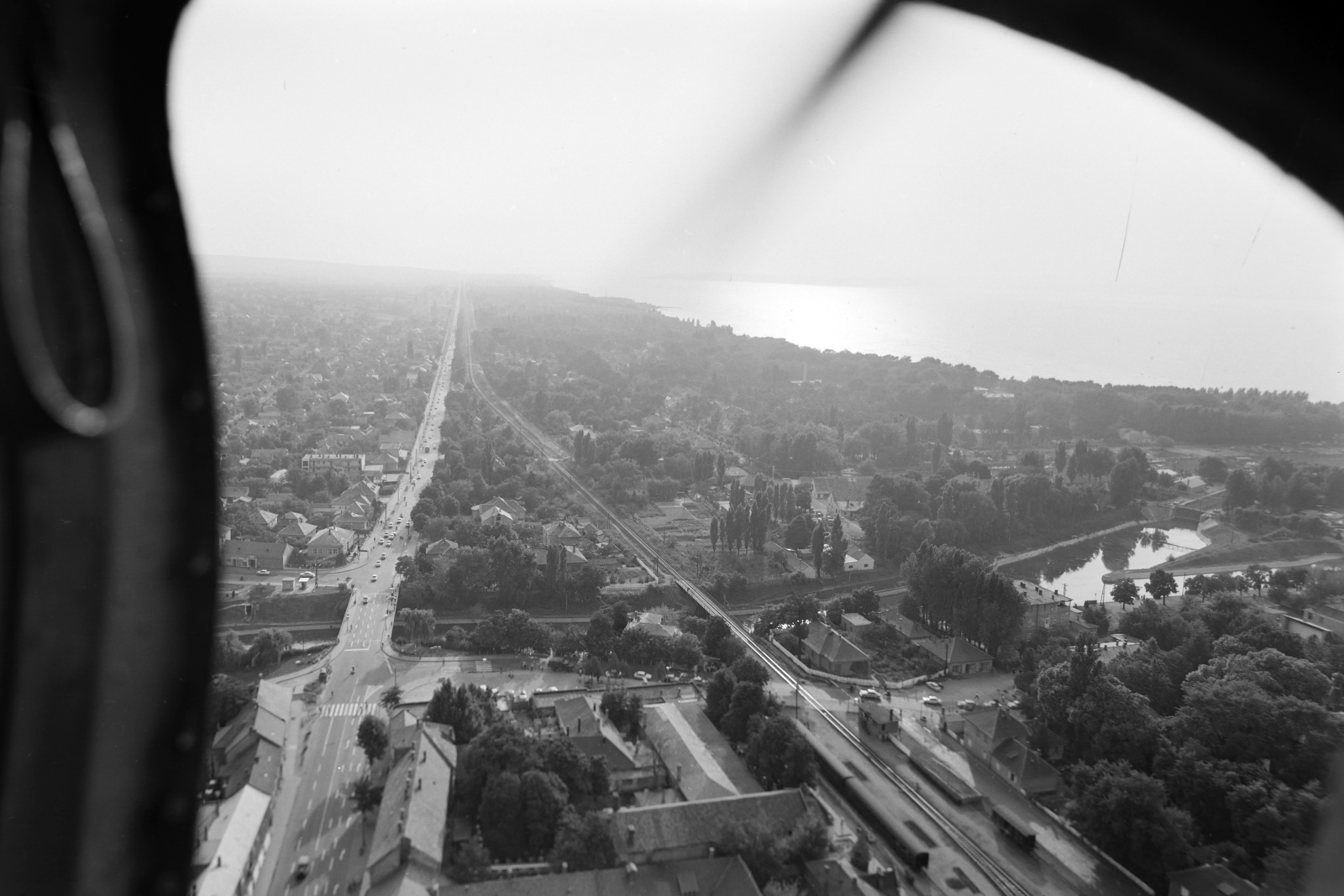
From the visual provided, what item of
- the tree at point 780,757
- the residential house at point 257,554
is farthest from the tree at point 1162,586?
the residential house at point 257,554

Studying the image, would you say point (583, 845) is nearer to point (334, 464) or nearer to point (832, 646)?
point (832, 646)

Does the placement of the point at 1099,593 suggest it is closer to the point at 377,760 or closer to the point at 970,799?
the point at 970,799

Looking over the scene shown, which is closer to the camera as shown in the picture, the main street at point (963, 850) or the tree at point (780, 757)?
the main street at point (963, 850)

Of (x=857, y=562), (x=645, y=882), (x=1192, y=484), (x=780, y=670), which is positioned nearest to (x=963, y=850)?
(x=645, y=882)

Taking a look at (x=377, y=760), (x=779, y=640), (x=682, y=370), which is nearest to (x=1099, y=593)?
(x=779, y=640)

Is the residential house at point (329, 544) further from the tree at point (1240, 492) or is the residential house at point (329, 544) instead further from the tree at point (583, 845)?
the tree at point (1240, 492)

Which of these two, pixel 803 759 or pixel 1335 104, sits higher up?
pixel 1335 104

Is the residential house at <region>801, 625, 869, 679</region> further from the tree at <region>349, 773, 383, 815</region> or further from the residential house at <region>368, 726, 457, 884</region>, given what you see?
the tree at <region>349, 773, 383, 815</region>
